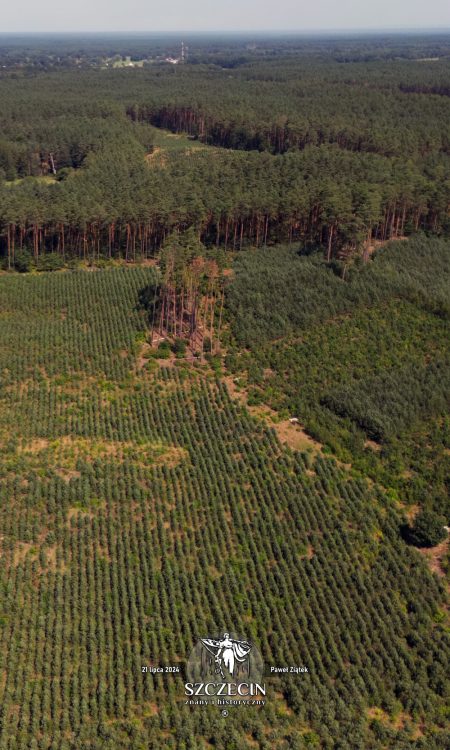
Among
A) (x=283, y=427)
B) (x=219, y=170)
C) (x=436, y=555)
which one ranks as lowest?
(x=436, y=555)

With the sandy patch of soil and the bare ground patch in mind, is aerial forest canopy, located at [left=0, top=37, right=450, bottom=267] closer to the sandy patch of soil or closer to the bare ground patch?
the bare ground patch

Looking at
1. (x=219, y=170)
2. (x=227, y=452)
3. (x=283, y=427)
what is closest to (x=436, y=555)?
(x=283, y=427)

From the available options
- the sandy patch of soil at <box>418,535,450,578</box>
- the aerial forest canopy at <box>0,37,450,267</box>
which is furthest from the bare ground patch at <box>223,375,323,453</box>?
the aerial forest canopy at <box>0,37,450,267</box>

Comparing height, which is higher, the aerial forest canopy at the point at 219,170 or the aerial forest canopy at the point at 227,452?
the aerial forest canopy at the point at 219,170

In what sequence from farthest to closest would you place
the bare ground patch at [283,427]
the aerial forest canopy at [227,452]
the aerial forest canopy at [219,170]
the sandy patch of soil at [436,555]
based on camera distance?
the aerial forest canopy at [219,170] < the bare ground patch at [283,427] < the sandy patch of soil at [436,555] < the aerial forest canopy at [227,452]

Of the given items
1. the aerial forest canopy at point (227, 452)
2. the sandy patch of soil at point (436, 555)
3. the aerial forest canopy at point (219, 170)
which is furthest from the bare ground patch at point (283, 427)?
the aerial forest canopy at point (219, 170)

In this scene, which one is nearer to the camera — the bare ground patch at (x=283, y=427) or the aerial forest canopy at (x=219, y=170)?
the bare ground patch at (x=283, y=427)

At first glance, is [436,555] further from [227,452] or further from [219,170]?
[219,170]

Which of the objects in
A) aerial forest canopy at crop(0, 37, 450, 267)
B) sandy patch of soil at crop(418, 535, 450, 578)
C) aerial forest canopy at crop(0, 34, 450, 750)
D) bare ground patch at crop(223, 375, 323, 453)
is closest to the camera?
aerial forest canopy at crop(0, 34, 450, 750)

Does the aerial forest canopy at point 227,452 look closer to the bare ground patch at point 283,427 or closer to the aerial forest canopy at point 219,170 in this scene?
the bare ground patch at point 283,427
